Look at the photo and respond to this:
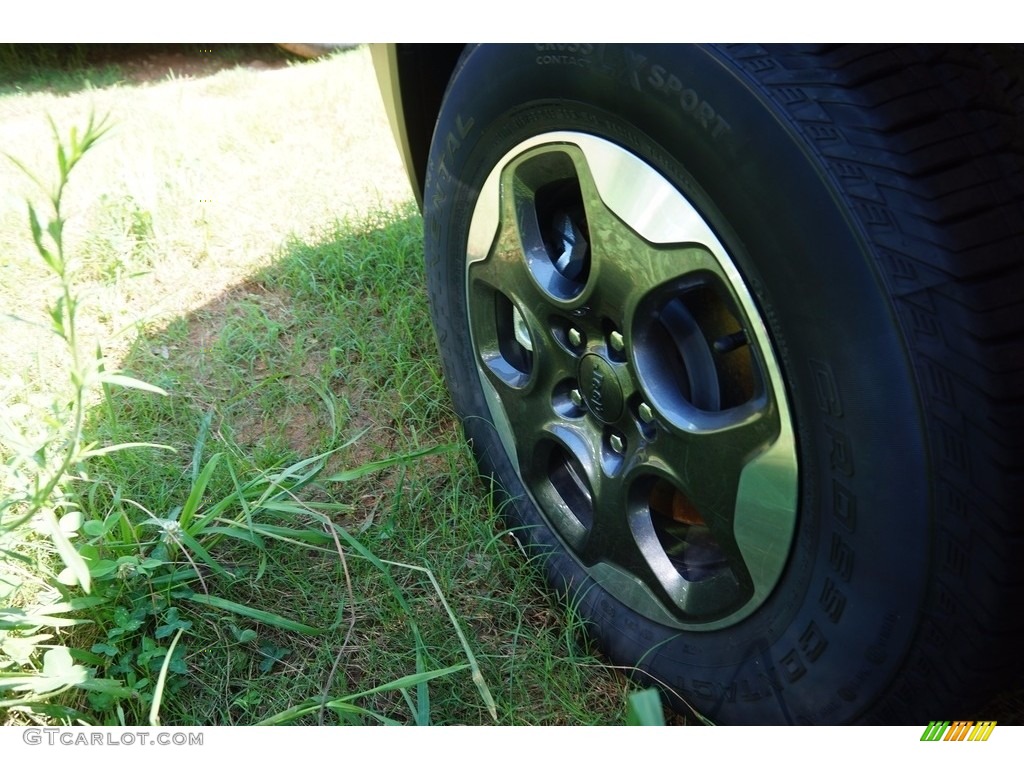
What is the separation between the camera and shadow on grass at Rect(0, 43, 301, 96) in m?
6.32

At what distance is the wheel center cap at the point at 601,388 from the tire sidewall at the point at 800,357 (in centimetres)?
35

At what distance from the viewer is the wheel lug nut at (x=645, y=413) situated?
4.59 ft

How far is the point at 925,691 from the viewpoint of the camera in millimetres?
1121

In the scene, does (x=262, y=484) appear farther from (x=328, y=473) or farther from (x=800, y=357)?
(x=800, y=357)

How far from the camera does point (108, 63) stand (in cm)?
700

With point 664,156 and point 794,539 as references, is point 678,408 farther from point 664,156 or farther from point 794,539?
point 664,156

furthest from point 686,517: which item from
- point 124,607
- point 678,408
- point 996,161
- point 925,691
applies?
point 124,607

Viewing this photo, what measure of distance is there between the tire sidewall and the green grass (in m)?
0.39

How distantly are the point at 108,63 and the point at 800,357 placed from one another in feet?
24.5
